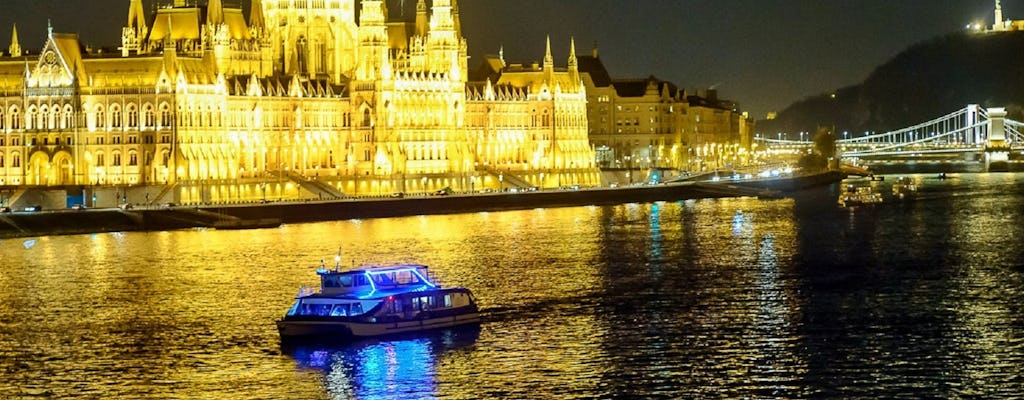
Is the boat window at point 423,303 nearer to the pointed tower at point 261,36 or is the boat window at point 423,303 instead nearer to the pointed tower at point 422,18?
the pointed tower at point 261,36

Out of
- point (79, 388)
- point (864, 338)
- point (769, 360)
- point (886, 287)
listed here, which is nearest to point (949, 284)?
point (886, 287)

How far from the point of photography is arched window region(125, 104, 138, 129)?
11475 centimetres

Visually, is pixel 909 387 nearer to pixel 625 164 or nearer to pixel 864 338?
pixel 864 338

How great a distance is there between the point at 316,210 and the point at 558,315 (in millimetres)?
54332

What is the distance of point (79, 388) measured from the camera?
153ft

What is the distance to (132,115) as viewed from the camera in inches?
4528

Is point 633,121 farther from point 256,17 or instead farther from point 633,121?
point 256,17

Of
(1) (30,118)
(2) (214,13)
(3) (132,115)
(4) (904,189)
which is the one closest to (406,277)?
(3) (132,115)

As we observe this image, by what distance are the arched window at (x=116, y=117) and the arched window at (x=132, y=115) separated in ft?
1.65

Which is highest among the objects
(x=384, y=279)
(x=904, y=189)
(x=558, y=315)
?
(x=384, y=279)

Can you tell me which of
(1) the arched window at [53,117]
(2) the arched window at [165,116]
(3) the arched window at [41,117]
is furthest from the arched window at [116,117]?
(3) the arched window at [41,117]

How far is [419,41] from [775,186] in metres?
37.2

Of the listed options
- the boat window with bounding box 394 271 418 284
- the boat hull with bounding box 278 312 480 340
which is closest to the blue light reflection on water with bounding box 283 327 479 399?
the boat hull with bounding box 278 312 480 340

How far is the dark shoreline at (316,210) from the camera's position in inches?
3912
